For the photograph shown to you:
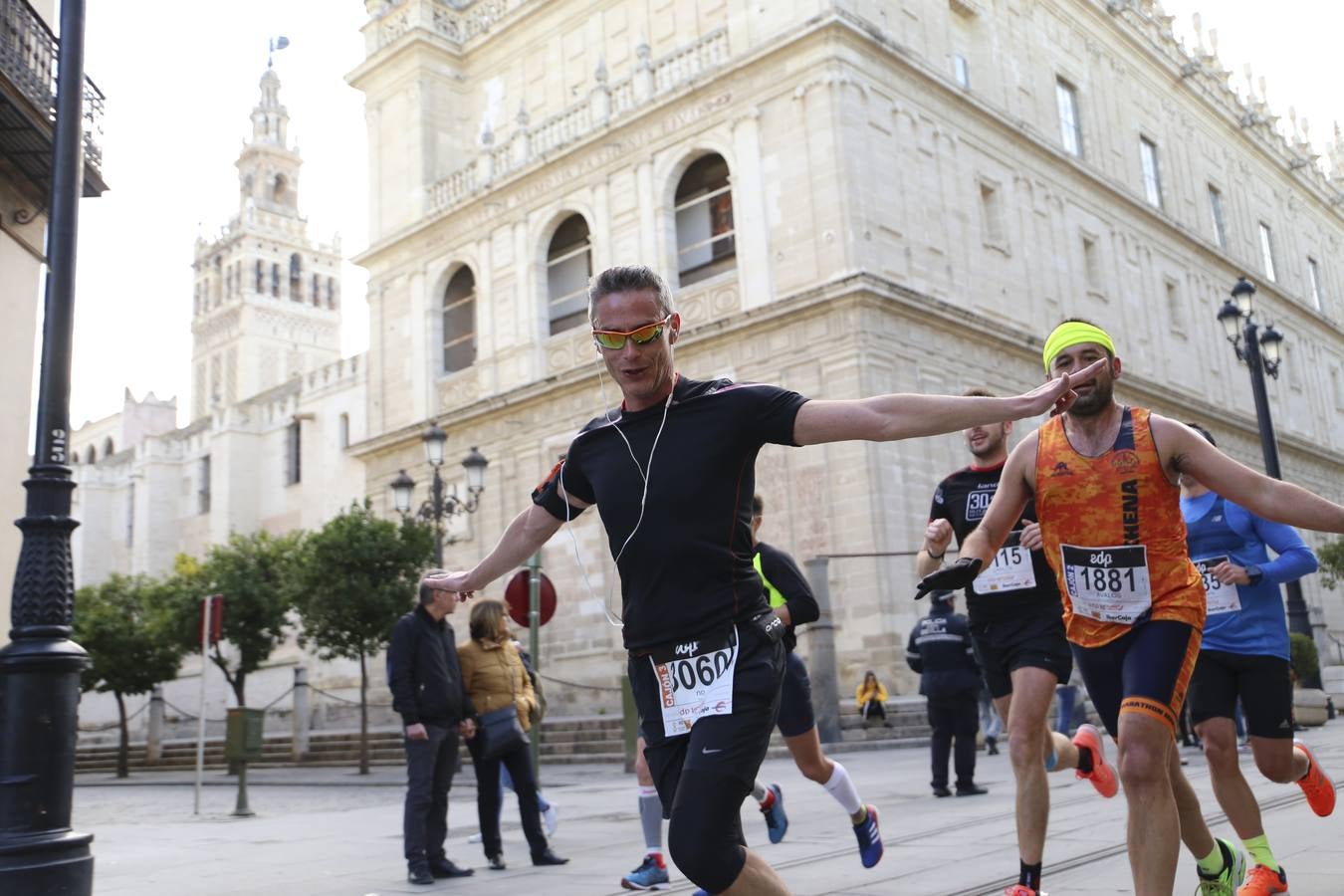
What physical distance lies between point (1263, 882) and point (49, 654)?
5168 millimetres

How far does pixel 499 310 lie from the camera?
94.8 ft

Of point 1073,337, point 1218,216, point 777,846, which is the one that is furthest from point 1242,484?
point 1218,216

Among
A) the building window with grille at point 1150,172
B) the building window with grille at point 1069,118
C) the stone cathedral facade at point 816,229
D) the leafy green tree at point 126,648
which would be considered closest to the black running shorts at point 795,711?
the stone cathedral facade at point 816,229

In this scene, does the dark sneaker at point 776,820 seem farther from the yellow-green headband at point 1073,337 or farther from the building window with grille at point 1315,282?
the building window with grille at point 1315,282

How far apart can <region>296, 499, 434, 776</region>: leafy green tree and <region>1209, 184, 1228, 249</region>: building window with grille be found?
79.1ft

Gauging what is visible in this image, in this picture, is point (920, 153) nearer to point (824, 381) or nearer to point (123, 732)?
point (824, 381)

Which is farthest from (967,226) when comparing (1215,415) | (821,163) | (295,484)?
(295,484)

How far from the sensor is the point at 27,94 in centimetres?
1162

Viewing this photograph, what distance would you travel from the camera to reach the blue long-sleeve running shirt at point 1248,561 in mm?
4980

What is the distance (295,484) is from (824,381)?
3031cm

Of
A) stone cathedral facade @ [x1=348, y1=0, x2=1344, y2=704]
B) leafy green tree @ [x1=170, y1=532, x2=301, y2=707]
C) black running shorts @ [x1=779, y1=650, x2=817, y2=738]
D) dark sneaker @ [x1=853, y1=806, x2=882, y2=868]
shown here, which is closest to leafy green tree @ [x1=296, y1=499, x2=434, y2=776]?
stone cathedral facade @ [x1=348, y1=0, x2=1344, y2=704]

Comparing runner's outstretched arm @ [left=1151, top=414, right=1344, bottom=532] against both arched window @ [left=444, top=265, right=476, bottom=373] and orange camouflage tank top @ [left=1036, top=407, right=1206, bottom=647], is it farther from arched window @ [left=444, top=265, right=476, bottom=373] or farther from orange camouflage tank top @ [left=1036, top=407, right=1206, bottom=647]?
arched window @ [left=444, top=265, right=476, bottom=373]

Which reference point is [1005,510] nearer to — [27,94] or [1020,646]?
[1020,646]

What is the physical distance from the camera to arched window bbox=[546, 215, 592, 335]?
1110 inches
